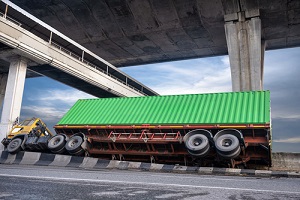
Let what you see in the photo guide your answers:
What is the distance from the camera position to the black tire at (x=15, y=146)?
500 inches

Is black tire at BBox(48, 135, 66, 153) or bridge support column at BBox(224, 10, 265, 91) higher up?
bridge support column at BBox(224, 10, 265, 91)

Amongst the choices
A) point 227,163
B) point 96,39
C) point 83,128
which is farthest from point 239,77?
point 96,39

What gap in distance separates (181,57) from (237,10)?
398 inches

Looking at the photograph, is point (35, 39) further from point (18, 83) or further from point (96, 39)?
point (96, 39)

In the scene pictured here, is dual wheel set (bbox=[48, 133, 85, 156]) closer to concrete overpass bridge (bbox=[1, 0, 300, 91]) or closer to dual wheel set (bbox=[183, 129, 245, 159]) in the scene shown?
dual wheel set (bbox=[183, 129, 245, 159])

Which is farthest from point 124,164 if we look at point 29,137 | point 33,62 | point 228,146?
point 33,62

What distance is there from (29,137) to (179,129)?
799 centimetres

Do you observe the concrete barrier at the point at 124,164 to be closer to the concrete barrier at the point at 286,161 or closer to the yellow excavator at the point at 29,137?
the concrete barrier at the point at 286,161

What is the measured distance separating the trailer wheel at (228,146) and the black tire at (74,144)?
20.6 ft

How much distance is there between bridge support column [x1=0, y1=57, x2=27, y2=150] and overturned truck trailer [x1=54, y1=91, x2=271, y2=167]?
557cm

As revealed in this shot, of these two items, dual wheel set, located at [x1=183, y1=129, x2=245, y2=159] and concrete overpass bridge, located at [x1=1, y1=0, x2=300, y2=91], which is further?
concrete overpass bridge, located at [x1=1, y1=0, x2=300, y2=91]

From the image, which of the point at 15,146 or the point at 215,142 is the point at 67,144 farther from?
the point at 215,142

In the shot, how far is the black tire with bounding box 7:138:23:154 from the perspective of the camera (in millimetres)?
12700

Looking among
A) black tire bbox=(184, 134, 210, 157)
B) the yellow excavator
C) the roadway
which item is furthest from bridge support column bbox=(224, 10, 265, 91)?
the roadway
